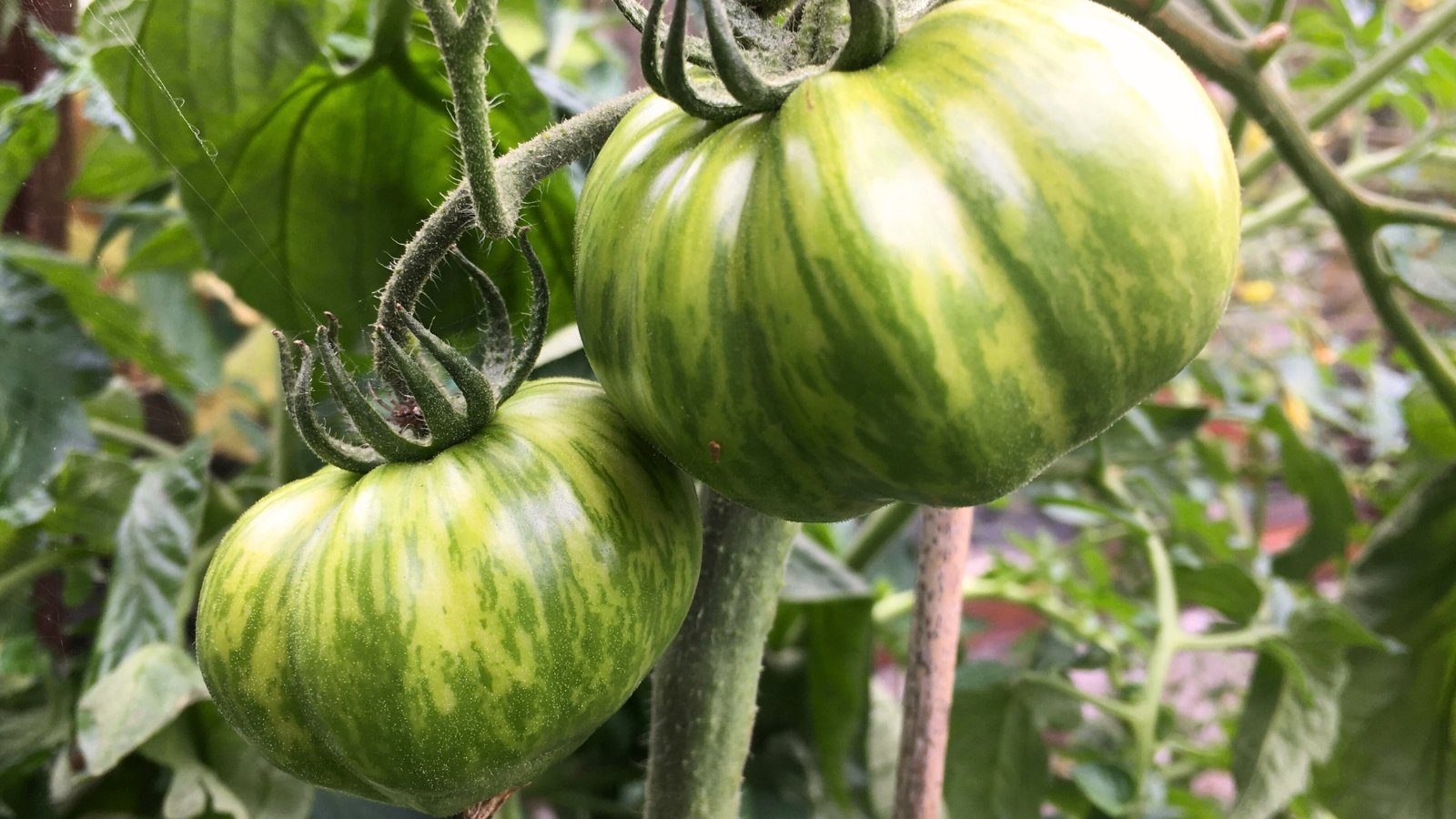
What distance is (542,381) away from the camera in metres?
0.33

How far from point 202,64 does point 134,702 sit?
0.29 meters

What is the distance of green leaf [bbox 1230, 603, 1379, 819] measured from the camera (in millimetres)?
603

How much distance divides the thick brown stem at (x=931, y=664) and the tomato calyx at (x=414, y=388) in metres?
0.20

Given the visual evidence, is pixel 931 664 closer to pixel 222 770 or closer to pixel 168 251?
pixel 222 770

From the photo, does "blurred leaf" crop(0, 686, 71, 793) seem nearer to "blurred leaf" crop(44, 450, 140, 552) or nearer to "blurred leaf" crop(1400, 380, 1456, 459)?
"blurred leaf" crop(44, 450, 140, 552)

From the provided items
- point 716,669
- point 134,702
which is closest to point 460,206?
point 716,669

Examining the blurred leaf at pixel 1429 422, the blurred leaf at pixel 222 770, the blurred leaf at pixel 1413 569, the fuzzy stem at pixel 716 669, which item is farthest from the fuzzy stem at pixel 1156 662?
the blurred leaf at pixel 222 770

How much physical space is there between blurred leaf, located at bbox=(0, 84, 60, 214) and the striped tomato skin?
16.1 inches

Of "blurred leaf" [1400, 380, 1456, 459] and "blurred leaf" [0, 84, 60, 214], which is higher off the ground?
"blurred leaf" [0, 84, 60, 214]

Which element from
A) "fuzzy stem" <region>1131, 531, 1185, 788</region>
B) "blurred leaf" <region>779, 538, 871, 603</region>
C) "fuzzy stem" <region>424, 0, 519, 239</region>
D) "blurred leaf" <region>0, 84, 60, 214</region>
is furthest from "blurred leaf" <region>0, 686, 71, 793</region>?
"fuzzy stem" <region>1131, 531, 1185, 788</region>

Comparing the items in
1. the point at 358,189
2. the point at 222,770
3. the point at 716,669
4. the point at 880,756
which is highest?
the point at 358,189

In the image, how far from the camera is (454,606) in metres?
0.26

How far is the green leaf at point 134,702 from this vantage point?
17.4 inches

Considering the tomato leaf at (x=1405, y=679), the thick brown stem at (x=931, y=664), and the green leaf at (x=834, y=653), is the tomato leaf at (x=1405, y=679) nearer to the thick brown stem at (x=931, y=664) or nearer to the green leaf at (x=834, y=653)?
the green leaf at (x=834, y=653)
